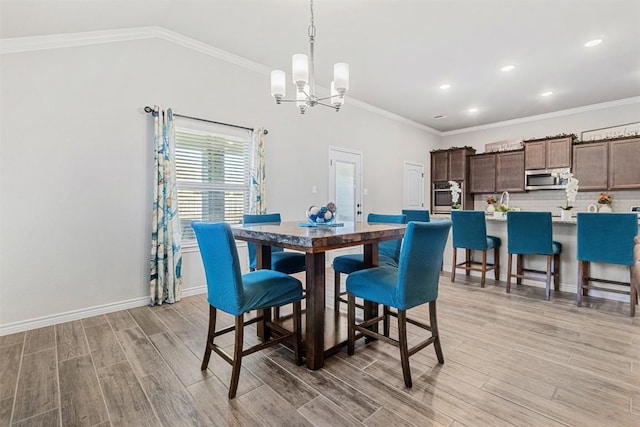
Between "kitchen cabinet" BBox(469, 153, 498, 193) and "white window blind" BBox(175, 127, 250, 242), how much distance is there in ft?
17.3

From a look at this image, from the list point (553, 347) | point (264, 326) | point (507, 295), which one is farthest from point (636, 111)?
point (264, 326)

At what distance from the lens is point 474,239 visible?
153 inches

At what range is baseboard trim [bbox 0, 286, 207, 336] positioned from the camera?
2572 millimetres

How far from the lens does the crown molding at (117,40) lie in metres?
2.56

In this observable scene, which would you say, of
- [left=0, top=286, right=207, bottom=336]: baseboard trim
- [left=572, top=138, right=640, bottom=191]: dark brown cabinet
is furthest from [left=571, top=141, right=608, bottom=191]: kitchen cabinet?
[left=0, top=286, right=207, bottom=336]: baseboard trim

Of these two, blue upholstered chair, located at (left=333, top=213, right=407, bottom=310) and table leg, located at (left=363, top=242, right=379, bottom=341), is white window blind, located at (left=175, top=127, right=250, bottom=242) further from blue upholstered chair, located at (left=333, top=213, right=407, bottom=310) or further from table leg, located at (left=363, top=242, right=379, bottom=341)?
table leg, located at (left=363, top=242, right=379, bottom=341)

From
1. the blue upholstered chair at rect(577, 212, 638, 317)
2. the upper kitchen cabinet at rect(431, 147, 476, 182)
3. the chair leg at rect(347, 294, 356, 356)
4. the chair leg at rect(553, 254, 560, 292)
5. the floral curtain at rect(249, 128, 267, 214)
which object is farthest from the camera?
the upper kitchen cabinet at rect(431, 147, 476, 182)

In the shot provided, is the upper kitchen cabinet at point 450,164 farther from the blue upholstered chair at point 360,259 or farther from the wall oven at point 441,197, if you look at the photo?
the blue upholstered chair at point 360,259

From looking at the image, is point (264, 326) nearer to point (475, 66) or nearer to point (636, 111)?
point (475, 66)

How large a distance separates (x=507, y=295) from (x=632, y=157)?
3744 millimetres

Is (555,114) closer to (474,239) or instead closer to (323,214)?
(474,239)

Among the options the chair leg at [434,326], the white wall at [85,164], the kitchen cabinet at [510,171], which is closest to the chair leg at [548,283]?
the chair leg at [434,326]

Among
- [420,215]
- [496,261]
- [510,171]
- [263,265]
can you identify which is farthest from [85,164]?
[510,171]

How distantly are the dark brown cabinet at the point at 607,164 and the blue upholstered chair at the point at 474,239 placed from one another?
111 inches
